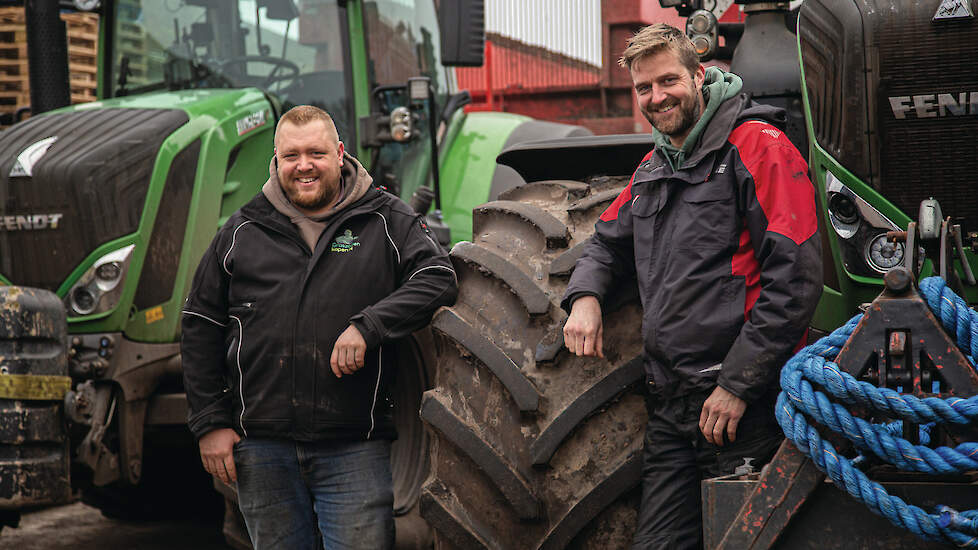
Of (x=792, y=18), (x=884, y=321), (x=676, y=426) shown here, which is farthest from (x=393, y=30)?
(x=884, y=321)

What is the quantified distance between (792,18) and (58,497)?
3.00 m

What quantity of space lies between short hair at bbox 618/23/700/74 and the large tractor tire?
1.91 feet

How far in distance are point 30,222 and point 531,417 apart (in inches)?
93.0

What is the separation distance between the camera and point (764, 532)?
2162 millimetres

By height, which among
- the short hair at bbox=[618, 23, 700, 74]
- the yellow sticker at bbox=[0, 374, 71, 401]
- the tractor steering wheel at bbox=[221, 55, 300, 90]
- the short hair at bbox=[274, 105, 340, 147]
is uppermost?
the tractor steering wheel at bbox=[221, 55, 300, 90]

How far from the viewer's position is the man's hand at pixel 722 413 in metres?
2.57

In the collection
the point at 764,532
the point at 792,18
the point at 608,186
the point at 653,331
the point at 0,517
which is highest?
the point at 792,18

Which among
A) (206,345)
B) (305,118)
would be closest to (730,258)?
(305,118)

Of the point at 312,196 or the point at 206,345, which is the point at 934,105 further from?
the point at 206,345

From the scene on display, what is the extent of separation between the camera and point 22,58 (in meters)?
7.42

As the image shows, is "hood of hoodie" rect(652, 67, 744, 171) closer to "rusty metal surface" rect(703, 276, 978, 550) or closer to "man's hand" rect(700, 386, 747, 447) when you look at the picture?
"man's hand" rect(700, 386, 747, 447)

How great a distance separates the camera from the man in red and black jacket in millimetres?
2576

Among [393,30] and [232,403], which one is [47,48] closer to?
[393,30]

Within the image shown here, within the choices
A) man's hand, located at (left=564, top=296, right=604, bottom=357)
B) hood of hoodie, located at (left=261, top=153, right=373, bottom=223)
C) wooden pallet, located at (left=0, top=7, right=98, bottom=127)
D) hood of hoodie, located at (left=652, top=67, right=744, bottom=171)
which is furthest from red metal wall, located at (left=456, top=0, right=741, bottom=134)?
man's hand, located at (left=564, top=296, right=604, bottom=357)
